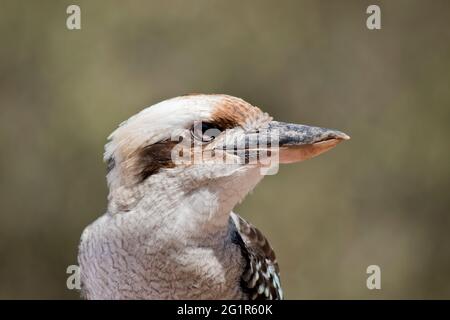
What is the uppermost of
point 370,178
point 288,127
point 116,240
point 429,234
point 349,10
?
point 349,10

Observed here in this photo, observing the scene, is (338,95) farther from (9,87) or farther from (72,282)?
(72,282)

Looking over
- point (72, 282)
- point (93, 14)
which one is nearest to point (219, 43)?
point (93, 14)

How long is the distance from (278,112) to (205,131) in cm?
468

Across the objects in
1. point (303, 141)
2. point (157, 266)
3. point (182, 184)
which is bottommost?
point (157, 266)

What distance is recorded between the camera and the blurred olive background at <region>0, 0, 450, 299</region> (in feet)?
23.4

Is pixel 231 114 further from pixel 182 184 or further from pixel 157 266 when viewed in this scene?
pixel 157 266

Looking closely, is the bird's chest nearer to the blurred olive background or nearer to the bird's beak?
the bird's beak

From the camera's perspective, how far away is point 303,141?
271cm

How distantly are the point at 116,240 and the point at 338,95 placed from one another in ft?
16.8

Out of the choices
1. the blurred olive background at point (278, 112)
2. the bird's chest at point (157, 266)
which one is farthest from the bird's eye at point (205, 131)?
the blurred olive background at point (278, 112)

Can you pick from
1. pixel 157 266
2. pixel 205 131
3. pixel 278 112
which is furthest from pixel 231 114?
pixel 278 112

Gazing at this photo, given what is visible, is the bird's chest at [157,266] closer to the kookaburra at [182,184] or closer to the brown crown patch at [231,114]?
the kookaburra at [182,184]

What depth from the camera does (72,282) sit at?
139 inches

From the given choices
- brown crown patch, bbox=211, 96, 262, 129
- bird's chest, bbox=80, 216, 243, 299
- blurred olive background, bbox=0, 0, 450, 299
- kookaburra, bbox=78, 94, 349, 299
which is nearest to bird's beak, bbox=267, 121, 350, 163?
kookaburra, bbox=78, 94, 349, 299
